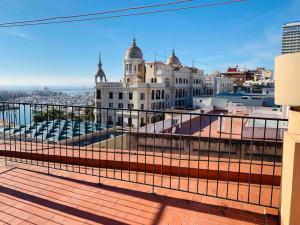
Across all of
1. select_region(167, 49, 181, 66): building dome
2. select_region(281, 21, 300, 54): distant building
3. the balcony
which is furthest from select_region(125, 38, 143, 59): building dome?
select_region(281, 21, 300, 54): distant building

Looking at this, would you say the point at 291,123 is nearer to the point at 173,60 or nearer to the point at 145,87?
the point at 145,87

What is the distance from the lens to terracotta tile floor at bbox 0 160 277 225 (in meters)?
2.27

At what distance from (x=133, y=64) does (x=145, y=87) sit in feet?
21.7

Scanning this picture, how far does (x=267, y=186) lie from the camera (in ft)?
10.2

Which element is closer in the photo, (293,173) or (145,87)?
(293,173)

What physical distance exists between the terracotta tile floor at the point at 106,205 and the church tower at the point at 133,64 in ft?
111

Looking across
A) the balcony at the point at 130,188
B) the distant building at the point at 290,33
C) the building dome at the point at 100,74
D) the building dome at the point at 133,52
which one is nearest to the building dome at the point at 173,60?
the building dome at the point at 133,52

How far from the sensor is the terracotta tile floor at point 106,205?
2.27m

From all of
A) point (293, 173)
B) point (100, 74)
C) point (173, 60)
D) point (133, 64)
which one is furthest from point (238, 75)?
point (293, 173)

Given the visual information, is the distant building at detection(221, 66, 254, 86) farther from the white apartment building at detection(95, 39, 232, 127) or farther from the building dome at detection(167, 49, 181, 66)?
the building dome at detection(167, 49, 181, 66)

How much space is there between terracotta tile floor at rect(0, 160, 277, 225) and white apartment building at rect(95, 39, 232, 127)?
2302 cm

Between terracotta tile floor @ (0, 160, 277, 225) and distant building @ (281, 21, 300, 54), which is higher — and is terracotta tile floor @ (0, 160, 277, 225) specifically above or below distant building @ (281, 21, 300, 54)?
below

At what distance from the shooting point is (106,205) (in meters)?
2.53

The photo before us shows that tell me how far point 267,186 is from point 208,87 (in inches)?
1852
